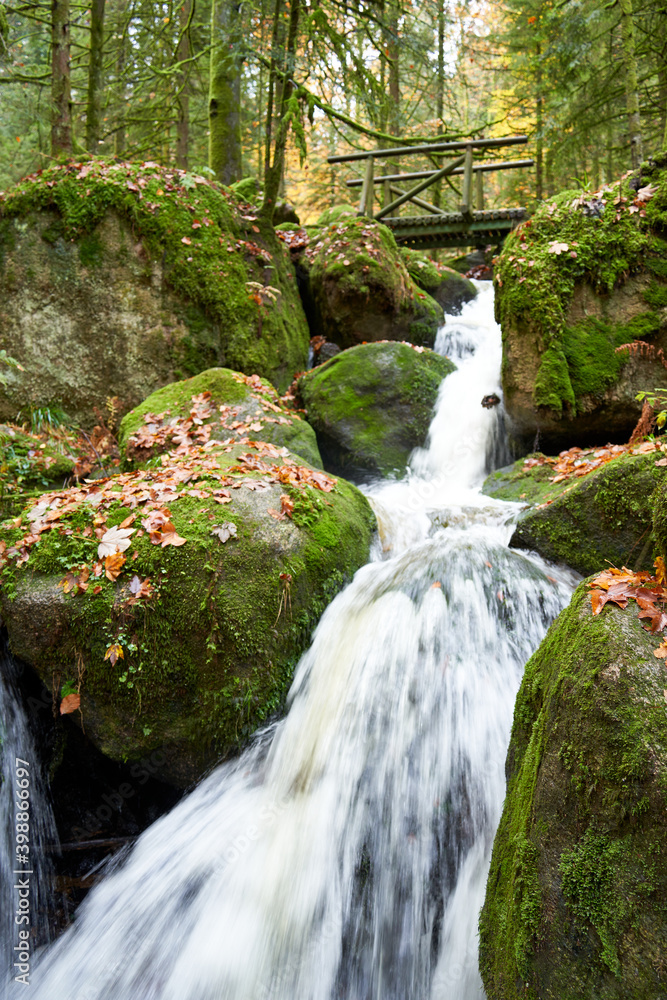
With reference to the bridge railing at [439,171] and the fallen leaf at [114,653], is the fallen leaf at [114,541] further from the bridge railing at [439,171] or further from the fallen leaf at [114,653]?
the bridge railing at [439,171]

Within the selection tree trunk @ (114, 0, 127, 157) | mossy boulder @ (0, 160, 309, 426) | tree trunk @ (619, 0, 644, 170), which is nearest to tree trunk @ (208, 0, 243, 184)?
tree trunk @ (114, 0, 127, 157)

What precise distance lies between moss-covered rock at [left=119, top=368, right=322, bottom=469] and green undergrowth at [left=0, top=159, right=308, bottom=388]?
1.41m

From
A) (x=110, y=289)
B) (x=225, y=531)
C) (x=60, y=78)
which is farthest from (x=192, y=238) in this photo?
(x=225, y=531)

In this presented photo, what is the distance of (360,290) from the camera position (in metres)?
8.74

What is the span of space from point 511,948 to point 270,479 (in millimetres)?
3102

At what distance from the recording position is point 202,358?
7.42 metres

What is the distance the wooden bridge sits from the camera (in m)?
11.6

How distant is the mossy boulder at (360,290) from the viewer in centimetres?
877

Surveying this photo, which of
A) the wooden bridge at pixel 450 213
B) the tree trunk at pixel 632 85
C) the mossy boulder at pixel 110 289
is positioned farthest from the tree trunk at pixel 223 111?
the tree trunk at pixel 632 85

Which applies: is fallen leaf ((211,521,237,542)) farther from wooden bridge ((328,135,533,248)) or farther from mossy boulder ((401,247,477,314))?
wooden bridge ((328,135,533,248))

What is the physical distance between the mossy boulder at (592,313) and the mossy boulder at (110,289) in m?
3.62

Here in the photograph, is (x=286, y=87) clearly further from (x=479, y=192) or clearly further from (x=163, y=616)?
(x=479, y=192)

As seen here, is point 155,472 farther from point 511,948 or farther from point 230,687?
point 511,948

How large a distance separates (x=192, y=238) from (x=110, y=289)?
126 centimetres
